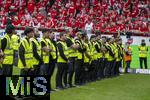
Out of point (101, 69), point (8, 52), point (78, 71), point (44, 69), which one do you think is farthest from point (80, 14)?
point (8, 52)

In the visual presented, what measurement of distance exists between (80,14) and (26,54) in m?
25.9

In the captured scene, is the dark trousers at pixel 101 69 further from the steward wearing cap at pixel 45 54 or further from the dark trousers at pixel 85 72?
the steward wearing cap at pixel 45 54

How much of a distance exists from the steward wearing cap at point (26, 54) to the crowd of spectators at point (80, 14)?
2046 centimetres

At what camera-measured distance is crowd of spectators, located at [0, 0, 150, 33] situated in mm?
37562

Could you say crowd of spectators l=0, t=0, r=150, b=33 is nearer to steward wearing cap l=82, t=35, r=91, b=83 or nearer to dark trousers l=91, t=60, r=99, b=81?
dark trousers l=91, t=60, r=99, b=81

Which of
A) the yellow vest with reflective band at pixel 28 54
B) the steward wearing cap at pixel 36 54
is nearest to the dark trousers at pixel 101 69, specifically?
the steward wearing cap at pixel 36 54

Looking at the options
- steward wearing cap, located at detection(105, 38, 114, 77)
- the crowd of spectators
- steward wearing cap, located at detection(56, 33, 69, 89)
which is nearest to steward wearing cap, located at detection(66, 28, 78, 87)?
steward wearing cap, located at detection(56, 33, 69, 89)

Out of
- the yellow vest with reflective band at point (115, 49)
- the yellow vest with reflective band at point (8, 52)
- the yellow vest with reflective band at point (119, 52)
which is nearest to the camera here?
the yellow vest with reflective band at point (8, 52)

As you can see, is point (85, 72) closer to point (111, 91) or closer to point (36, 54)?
point (111, 91)

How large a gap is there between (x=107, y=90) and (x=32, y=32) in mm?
4608

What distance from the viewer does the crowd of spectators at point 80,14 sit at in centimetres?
3756

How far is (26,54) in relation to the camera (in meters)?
15.3

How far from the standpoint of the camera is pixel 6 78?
754cm

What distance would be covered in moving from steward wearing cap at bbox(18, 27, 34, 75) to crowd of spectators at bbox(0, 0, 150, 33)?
20.5 metres
